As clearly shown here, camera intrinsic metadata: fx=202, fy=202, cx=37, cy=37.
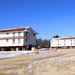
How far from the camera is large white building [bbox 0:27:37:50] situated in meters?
61.8

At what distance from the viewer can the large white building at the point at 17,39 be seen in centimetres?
6178

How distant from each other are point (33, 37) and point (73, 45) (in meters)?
51.0

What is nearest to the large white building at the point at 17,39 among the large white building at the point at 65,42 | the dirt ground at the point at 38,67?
the dirt ground at the point at 38,67

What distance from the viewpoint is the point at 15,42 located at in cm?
6316

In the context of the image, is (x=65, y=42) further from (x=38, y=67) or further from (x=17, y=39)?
(x=38, y=67)

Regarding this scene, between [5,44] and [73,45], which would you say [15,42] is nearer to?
[5,44]

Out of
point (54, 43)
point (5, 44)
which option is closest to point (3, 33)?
point (5, 44)

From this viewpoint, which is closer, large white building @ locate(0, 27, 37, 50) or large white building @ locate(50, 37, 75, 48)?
large white building @ locate(0, 27, 37, 50)

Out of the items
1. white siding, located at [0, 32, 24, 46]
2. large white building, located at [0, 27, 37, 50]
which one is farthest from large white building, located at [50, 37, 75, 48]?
white siding, located at [0, 32, 24, 46]

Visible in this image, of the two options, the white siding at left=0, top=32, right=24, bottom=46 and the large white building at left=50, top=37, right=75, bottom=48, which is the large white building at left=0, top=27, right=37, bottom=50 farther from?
the large white building at left=50, top=37, right=75, bottom=48

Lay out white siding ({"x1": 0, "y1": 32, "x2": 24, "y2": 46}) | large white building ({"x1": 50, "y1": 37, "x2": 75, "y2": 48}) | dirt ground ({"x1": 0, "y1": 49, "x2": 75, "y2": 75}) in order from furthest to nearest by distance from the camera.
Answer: large white building ({"x1": 50, "y1": 37, "x2": 75, "y2": 48}) → white siding ({"x1": 0, "y1": 32, "x2": 24, "y2": 46}) → dirt ground ({"x1": 0, "y1": 49, "x2": 75, "y2": 75})

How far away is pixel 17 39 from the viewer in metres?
62.8

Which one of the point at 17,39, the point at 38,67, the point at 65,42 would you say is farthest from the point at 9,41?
the point at 65,42

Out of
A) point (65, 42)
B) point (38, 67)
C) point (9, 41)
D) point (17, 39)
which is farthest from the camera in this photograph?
point (65, 42)
